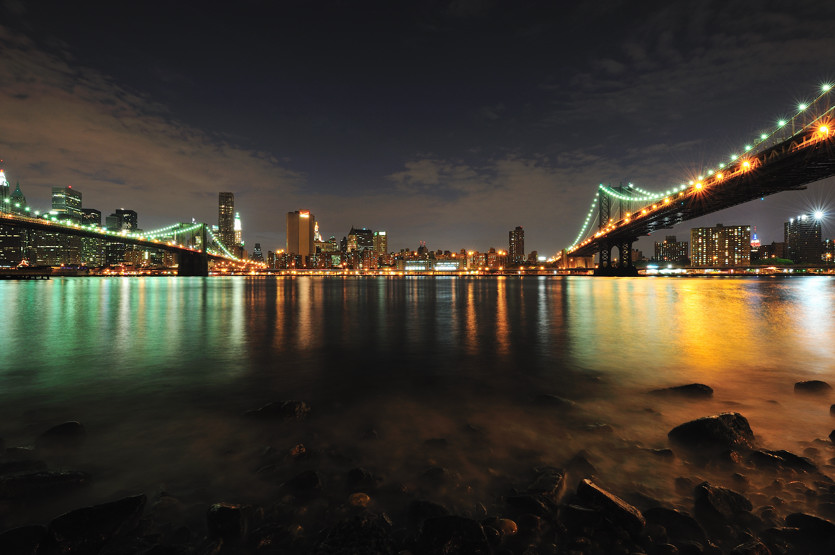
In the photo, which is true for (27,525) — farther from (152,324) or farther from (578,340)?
(152,324)

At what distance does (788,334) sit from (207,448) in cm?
1972

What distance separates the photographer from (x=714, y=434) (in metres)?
4.93

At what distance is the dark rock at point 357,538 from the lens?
3.06m

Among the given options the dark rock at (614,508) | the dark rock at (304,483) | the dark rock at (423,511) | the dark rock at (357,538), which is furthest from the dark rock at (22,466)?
the dark rock at (614,508)

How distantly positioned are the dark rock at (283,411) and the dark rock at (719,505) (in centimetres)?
524

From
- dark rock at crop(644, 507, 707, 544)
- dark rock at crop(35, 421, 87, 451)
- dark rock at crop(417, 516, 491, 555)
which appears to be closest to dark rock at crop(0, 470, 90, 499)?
dark rock at crop(35, 421, 87, 451)

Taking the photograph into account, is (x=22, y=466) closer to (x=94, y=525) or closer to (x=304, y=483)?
(x=94, y=525)

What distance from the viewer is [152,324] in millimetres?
17531

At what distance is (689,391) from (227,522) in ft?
26.4

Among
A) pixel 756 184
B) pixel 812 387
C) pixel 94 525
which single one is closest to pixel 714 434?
pixel 812 387

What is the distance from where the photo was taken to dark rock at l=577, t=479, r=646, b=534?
3.33 meters

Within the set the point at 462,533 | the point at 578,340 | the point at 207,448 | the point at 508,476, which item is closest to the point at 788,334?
the point at 578,340

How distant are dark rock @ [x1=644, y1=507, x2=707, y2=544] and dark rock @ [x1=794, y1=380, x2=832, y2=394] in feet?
21.1

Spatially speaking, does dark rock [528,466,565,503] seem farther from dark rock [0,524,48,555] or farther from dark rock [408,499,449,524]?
dark rock [0,524,48,555]
